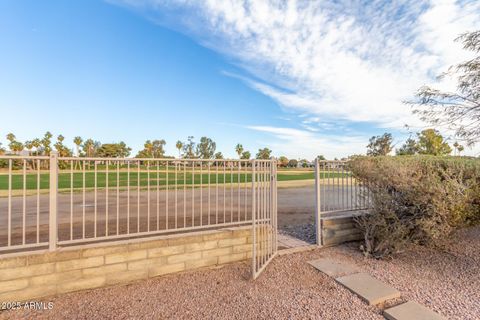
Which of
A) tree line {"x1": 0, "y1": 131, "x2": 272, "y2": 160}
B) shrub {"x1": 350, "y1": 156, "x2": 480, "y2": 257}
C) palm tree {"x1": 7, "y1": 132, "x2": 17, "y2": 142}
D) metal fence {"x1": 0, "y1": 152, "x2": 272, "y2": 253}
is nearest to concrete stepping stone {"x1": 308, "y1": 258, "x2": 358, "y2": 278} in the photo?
shrub {"x1": 350, "y1": 156, "x2": 480, "y2": 257}

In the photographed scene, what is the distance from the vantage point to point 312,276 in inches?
128

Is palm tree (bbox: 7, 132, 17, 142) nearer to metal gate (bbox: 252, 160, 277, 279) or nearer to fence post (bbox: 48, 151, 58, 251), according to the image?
fence post (bbox: 48, 151, 58, 251)

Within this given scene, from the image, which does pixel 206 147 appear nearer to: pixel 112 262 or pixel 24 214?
pixel 112 262

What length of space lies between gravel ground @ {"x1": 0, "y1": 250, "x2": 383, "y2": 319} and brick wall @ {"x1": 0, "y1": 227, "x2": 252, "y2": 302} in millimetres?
130

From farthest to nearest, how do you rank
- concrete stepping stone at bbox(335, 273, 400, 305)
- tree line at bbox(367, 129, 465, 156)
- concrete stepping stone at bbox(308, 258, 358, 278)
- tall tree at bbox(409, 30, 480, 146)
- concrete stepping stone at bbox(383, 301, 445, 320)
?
tree line at bbox(367, 129, 465, 156) → tall tree at bbox(409, 30, 480, 146) → concrete stepping stone at bbox(308, 258, 358, 278) → concrete stepping stone at bbox(335, 273, 400, 305) → concrete stepping stone at bbox(383, 301, 445, 320)

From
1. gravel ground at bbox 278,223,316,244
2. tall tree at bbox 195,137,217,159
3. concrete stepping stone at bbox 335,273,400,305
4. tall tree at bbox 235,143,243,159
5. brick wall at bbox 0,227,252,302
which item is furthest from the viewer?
tall tree at bbox 235,143,243,159

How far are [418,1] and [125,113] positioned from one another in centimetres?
1845

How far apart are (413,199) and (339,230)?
1.39 m

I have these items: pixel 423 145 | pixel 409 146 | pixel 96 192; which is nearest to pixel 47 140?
pixel 96 192

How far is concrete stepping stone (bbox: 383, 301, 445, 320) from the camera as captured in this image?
7.67 ft

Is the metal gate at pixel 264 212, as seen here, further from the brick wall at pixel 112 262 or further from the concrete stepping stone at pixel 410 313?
the concrete stepping stone at pixel 410 313

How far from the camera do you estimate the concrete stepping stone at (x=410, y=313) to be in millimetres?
2338

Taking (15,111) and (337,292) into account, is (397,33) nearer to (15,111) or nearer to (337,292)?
(337,292)

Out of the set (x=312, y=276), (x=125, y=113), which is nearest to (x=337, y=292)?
(x=312, y=276)
